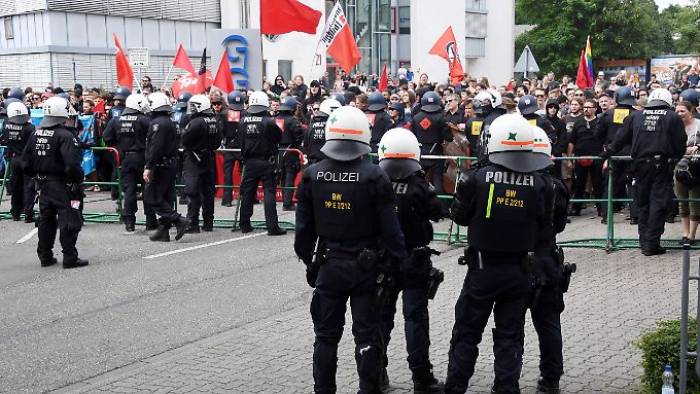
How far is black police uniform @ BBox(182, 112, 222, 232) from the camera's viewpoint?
568 inches

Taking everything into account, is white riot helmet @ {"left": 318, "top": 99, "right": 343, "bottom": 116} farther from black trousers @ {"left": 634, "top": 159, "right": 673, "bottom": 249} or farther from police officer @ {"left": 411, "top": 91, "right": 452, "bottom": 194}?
black trousers @ {"left": 634, "top": 159, "right": 673, "bottom": 249}

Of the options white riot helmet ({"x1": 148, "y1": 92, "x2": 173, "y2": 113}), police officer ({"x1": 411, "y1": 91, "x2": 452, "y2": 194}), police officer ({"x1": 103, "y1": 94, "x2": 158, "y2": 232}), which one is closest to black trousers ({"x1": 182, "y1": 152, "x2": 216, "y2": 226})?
police officer ({"x1": 103, "y1": 94, "x2": 158, "y2": 232})

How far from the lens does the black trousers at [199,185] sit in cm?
1447

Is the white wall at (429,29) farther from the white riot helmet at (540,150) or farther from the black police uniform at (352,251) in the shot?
the black police uniform at (352,251)

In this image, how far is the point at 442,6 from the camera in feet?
166

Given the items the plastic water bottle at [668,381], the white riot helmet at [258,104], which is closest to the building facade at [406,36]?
the white riot helmet at [258,104]

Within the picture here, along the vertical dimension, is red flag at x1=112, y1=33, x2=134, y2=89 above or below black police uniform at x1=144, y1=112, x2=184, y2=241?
above

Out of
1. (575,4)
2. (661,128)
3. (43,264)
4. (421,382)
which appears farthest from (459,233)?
(575,4)

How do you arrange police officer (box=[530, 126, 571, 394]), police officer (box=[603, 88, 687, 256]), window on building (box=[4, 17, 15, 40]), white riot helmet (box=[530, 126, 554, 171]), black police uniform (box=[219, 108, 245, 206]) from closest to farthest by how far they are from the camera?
white riot helmet (box=[530, 126, 554, 171]) → police officer (box=[530, 126, 571, 394]) → police officer (box=[603, 88, 687, 256]) → black police uniform (box=[219, 108, 245, 206]) → window on building (box=[4, 17, 15, 40])

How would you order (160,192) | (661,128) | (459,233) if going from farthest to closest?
(160,192), (459,233), (661,128)

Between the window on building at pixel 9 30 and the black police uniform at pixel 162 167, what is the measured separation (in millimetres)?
23233

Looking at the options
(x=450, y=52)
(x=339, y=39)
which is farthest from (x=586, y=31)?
(x=339, y=39)

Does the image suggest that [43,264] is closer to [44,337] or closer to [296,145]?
[44,337]

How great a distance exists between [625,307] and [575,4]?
54311mm
